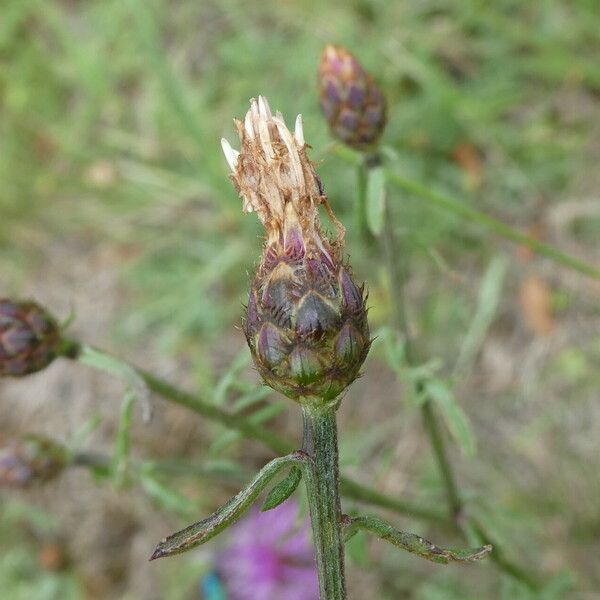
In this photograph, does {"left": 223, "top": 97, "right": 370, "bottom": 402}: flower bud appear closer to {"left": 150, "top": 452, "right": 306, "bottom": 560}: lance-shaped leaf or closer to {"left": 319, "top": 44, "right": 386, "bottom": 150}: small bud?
{"left": 150, "top": 452, "right": 306, "bottom": 560}: lance-shaped leaf

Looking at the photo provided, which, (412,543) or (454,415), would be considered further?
(454,415)

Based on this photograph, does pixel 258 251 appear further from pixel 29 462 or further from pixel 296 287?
pixel 296 287

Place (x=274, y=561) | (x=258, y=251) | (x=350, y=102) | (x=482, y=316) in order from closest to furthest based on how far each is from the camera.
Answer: (x=350, y=102) → (x=482, y=316) → (x=274, y=561) → (x=258, y=251)

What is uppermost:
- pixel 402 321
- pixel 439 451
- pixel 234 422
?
pixel 402 321

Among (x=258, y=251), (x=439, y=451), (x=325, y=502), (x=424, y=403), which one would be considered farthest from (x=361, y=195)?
(x=258, y=251)

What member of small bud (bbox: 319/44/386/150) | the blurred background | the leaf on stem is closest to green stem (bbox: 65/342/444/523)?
the leaf on stem

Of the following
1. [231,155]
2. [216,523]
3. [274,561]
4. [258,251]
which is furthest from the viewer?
[258,251]

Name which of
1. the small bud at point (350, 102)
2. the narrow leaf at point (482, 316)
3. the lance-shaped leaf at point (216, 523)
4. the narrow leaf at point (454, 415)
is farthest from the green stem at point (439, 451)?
the lance-shaped leaf at point (216, 523)

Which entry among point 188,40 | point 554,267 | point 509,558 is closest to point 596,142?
point 554,267
